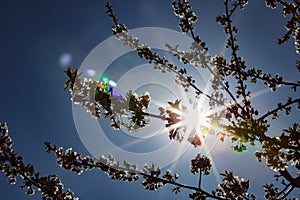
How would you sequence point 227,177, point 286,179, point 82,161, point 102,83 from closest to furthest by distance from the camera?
point 102,83, point 286,179, point 82,161, point 227,177

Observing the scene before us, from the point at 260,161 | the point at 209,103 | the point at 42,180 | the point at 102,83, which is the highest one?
the point at 209,103

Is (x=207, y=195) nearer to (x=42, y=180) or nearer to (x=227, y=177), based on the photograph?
(x=227, y=177)

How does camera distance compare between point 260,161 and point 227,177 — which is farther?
point 227,177

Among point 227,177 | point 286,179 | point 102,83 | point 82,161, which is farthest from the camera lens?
point 227,177

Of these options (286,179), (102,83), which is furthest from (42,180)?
(286,179)

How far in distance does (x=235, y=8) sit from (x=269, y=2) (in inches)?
27.1

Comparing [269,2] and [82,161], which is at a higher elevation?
[269,2]

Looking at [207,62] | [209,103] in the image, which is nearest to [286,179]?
[209,103]

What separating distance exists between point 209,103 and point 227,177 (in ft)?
5.23

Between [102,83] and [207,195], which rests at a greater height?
[102,83]

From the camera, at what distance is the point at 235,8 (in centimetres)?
573

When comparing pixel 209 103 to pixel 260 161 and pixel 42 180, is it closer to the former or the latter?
pixel 260 161

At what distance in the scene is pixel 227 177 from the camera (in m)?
6.05

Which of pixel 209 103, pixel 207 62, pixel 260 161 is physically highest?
pixel 207 62
